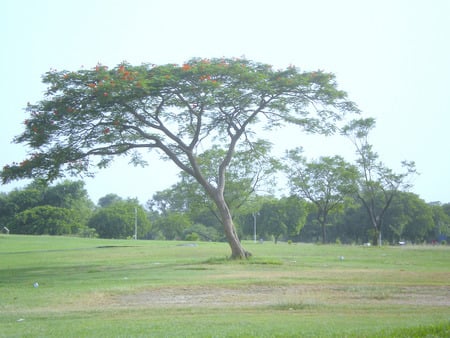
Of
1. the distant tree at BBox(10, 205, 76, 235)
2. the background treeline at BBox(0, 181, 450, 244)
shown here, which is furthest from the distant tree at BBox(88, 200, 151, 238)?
the distant tree at BBox(10, 205, 76, 235)

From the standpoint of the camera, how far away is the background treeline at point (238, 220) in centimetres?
8531

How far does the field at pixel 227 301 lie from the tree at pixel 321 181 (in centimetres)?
4209

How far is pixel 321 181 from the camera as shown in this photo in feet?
229

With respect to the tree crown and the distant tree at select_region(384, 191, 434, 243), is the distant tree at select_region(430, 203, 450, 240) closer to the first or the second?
the distant tree at select_region(384, 191, 434, 243)

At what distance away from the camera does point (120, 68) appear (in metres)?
26.1

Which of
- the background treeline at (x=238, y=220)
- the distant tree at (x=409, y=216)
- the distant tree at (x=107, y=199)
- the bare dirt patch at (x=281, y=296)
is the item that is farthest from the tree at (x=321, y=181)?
the distant tree at (x=107, y=199)

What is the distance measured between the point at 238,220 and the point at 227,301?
81.8m

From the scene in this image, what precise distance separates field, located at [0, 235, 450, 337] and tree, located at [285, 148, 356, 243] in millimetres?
42094

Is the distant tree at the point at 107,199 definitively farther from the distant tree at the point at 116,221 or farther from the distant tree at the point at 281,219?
the distant tree at the point at 281,219

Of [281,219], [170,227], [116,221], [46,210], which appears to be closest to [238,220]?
[281,219]

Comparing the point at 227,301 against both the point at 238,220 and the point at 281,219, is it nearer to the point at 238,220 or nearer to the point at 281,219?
the point at 281,219

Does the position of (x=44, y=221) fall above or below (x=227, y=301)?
above

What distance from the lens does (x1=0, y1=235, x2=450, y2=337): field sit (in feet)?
35.2

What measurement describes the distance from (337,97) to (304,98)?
1.81 m
